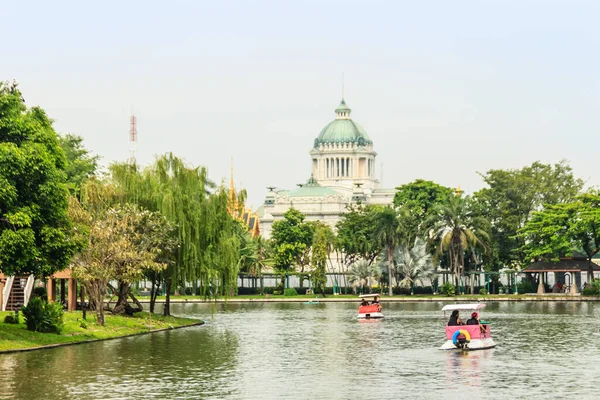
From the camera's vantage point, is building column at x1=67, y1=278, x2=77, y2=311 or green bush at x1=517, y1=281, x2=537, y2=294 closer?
building column at x1=67, y1=278, x2=77, y2=311

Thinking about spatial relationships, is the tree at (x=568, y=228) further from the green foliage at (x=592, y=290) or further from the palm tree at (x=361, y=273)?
the palm tree at (x=361, y=273)

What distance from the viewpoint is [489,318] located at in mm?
72438

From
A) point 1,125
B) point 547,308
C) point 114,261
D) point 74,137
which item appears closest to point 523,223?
point 547,308

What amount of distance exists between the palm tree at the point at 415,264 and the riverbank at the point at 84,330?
56.5 metres

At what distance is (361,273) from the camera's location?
12144cm

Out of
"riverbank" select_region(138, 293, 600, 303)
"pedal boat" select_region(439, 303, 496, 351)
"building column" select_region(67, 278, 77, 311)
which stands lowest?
"pedal boat" select_region(439, 303, 496, 351)

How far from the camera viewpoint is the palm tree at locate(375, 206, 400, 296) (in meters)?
118

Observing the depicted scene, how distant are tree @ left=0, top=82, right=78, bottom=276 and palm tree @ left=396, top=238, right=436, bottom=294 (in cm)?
7571

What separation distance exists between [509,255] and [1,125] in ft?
291

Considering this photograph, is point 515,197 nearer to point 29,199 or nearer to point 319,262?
point 319,262

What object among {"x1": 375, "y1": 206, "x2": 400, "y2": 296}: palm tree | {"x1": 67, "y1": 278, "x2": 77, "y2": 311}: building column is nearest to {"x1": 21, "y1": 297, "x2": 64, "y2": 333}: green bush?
{"x1": 67, "y1": 278, "x2": 77, "y2": 311}: building column

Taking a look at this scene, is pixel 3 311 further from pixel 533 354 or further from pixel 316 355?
pixel 533 354

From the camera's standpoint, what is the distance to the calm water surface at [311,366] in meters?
33.0

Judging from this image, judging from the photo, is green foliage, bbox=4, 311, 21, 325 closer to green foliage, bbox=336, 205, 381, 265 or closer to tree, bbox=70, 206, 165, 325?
tree, bbox=70, 206, 165, 325
